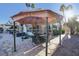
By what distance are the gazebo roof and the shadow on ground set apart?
299 mm

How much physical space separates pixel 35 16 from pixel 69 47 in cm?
61

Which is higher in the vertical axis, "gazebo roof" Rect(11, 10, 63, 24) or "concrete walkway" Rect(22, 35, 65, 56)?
"gazebo roof" Rect(11, 10, 63, 24)

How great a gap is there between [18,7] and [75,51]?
0.96 meters

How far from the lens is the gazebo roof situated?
3430mm

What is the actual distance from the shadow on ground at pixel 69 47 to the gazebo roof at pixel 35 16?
0.30 metres

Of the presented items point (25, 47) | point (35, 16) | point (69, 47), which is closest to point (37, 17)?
point (35, 16)

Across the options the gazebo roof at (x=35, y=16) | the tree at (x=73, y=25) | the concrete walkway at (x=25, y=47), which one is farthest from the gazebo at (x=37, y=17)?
the concrete walkway at (x=25, y=47)

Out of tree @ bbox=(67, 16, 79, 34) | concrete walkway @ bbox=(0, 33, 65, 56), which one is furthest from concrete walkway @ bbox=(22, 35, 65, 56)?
tree @ bbox=(67, 16, 79, 34)

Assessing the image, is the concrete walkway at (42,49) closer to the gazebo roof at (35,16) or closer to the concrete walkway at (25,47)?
the concrete walkway at (25,47)

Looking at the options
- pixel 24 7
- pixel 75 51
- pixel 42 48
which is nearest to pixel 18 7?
pixel 24 7

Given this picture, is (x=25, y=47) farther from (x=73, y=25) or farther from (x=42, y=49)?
(x=73, y=25)

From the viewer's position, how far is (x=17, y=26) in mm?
3467

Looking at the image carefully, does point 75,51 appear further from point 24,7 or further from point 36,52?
point 24,7

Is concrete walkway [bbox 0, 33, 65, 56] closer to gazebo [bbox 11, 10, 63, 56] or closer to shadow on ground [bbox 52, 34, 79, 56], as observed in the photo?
shadow on ground [bbox 52, 34, 79, 56]
